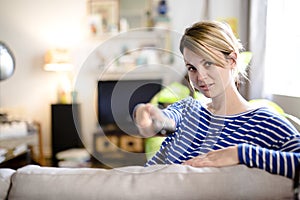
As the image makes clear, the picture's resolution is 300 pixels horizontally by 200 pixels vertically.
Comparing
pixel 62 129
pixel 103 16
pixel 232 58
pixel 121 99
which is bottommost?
pixel 62 129

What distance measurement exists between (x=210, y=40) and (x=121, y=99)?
0.27 meters

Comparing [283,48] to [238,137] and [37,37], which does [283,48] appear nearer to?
A: [238,137]

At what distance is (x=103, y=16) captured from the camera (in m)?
4.04

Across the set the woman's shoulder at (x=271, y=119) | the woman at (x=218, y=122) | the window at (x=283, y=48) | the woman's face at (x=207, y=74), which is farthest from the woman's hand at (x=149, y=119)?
the window at (x=283, y=48)

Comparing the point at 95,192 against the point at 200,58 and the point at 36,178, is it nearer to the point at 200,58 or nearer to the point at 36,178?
the point at 36,178

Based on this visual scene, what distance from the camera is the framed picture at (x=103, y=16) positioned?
4.02 metres

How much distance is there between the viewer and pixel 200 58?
0.81 meters

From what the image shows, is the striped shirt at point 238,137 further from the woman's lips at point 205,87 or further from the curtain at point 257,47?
the curtain at point 257,47

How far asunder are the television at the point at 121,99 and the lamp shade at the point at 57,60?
2828 millimetres

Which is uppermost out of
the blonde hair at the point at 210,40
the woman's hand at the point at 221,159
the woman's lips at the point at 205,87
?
the blonde hair at the point at 210,40

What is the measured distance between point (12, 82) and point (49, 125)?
0.62 m

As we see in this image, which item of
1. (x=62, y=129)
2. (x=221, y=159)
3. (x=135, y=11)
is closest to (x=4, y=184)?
(x=221, y=159)

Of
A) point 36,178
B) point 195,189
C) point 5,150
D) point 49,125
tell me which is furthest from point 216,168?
point 49,125

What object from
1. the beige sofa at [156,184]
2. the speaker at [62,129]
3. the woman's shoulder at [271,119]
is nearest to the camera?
the beige sofa at [156,184]
